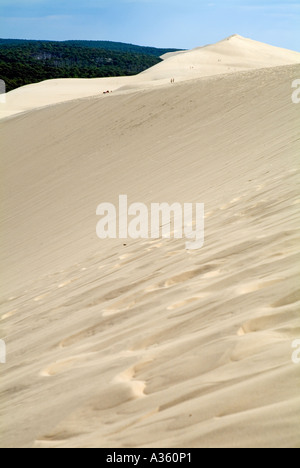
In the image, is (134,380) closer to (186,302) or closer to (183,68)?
(186,302)

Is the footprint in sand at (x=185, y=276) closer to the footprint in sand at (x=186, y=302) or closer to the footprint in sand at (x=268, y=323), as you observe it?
the footprint in sand at (x=186, y=302)

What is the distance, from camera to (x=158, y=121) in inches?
483

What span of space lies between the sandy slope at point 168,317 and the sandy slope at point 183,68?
2608cm

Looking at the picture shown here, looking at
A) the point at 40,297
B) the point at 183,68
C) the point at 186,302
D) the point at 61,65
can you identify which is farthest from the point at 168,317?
the point at 61,65

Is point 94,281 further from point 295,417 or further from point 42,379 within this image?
point 295,417

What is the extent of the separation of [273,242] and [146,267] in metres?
1.04

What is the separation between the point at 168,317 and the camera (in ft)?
9.12

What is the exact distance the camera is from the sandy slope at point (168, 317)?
6.04 ft

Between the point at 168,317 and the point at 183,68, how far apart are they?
37.1 metres

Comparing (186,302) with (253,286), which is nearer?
(253,286)

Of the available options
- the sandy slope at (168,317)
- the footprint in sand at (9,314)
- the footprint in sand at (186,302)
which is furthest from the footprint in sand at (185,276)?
the footprint in sand at (9,314)

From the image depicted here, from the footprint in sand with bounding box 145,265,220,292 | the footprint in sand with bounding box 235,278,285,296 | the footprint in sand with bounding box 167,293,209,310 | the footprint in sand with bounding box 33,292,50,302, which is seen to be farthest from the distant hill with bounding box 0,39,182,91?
the footprint in sand with bounding box 235,278,285,296

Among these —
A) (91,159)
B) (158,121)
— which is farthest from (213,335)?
(158,121)

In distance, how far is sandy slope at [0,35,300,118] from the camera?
114 ft
